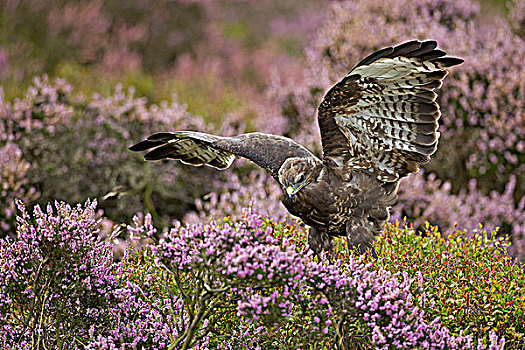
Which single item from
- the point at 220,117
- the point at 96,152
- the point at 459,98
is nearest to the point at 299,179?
the point at 96,152

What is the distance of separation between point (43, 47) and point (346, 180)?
7.62 metres

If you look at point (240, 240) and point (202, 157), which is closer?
point (240, 240)

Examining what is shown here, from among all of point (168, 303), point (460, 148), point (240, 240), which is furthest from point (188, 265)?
point (460, 148)

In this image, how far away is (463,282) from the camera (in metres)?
3.28

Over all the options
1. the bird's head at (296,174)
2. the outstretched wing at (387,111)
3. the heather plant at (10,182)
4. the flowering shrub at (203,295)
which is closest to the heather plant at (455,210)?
the outstretched wing at (387,111)

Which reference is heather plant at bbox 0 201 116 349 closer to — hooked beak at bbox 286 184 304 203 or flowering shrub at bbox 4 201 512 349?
flowering shrub at bbox 4 201 512 349

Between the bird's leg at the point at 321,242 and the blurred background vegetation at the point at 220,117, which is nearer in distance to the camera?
the bird's leg at the point at 321,242

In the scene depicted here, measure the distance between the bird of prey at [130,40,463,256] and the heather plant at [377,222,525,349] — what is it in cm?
32

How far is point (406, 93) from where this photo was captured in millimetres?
3023

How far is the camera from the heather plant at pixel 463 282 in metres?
2.99

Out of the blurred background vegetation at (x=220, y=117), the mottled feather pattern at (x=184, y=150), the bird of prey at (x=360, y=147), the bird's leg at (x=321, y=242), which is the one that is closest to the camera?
the bird of prey at (x=360, y=147)

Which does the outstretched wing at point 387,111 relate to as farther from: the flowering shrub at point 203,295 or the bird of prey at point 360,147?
the flowering shrub at point 203,295

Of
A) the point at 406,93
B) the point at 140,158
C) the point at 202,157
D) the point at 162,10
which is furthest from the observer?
the point at 162,10

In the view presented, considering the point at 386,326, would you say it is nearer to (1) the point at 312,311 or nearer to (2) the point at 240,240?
(1) the point at 312,311
